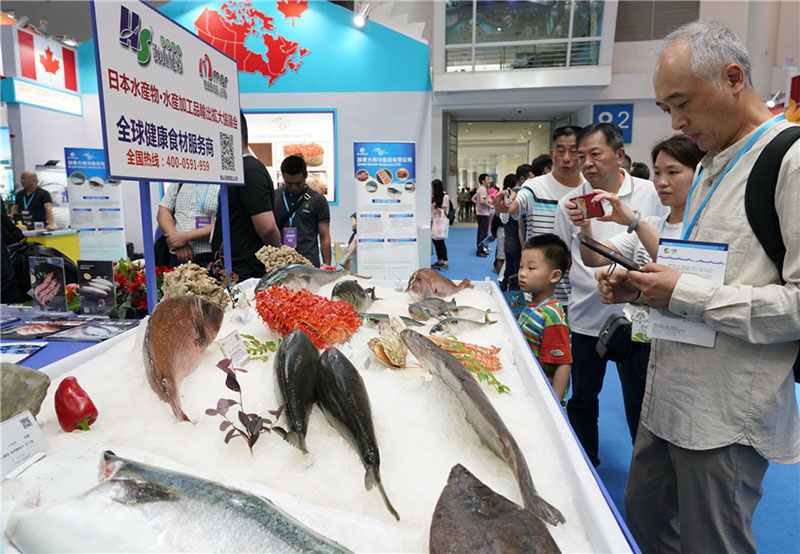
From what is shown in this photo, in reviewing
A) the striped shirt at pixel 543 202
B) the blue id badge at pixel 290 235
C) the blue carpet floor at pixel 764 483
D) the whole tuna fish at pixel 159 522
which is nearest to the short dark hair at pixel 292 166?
the blue id badge at pixel 290 235

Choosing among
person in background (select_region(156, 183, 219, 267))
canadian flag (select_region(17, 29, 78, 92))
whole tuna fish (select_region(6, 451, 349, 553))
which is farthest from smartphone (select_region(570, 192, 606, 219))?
canadian flag (select_region(17, 29, 78, 92))

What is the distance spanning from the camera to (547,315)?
80.0 inches

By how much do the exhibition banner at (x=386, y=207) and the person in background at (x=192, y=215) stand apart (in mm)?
2483

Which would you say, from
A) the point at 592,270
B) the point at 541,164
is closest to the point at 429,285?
the point at 592,270

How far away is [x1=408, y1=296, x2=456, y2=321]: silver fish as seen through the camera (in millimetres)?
2004

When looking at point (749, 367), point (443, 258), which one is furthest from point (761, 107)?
point (443, 258)

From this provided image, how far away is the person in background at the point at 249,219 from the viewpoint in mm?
2875

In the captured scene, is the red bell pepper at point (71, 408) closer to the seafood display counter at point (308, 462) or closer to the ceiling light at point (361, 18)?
the seafood display counter at point (308, 462)

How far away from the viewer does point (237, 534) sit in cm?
68

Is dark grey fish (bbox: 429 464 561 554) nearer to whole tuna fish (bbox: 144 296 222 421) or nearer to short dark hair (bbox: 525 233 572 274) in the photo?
whole tuna fish (bbox: 144 296 222 421)

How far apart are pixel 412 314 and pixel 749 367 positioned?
1170 millimetres

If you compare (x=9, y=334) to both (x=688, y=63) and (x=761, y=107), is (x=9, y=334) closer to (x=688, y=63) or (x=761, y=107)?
(x=688, y=63)

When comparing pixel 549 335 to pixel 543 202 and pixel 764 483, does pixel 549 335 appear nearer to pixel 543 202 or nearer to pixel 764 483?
pixel 543 202

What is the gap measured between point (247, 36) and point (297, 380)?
7.84m
